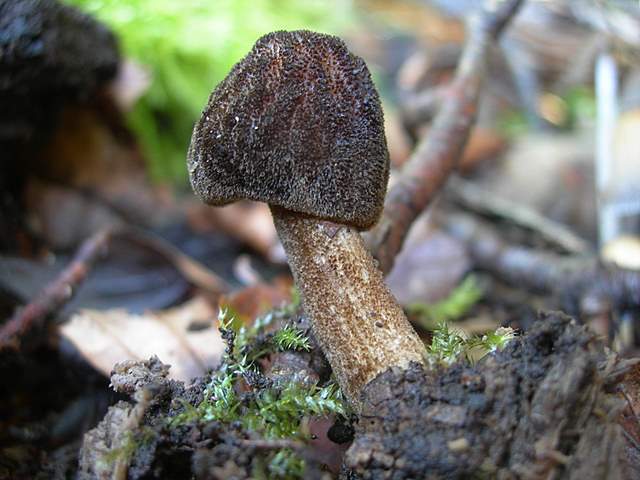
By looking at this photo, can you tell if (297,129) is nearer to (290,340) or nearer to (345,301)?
(345,301)

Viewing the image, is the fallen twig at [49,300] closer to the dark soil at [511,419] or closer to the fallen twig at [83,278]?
the fallen twig at [83,278]

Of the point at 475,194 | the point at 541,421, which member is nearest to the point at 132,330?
the point at 541,421

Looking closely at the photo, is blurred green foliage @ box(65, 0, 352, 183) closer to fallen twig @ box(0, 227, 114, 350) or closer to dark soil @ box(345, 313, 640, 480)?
fallen twig @ box(0, 227, 114, 350)

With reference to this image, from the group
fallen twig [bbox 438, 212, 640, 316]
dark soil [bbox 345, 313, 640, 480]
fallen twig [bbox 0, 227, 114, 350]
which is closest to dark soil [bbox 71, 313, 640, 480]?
dark soil [bbox 345, 313, 640, 480]

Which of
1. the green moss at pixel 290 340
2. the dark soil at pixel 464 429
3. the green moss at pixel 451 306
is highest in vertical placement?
the green moss at pixel 451 306

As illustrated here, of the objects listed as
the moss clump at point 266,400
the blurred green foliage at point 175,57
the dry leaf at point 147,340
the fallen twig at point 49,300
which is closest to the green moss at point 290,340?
the moss clump at point 266,400

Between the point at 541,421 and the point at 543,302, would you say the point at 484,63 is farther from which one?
the point at 541,421

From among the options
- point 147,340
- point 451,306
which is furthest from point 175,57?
point 451,306
